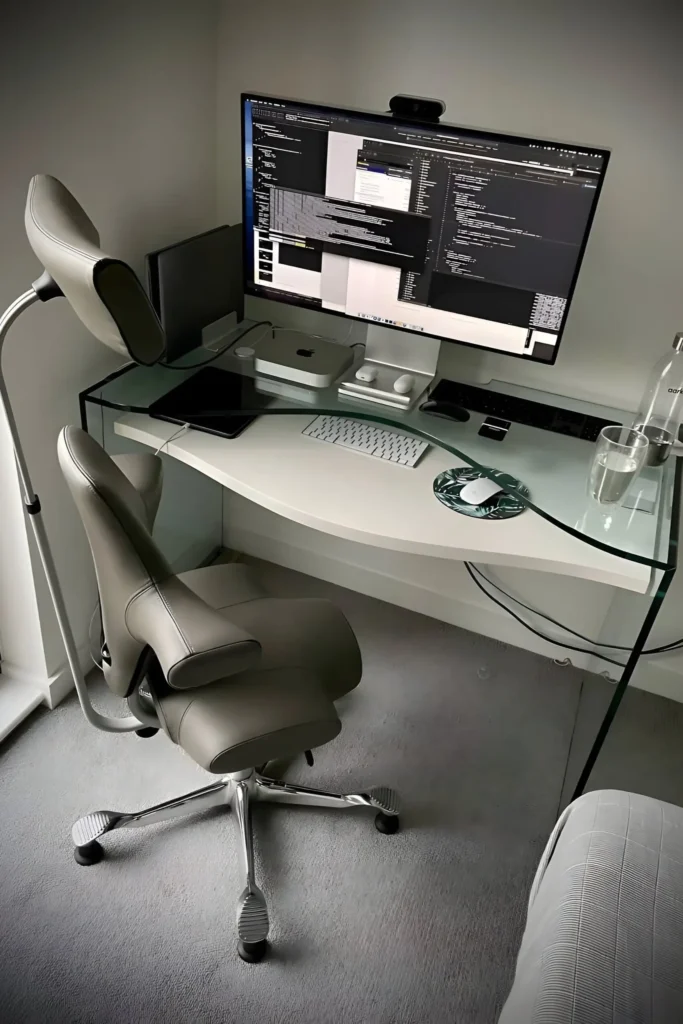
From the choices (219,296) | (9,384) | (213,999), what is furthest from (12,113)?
(213,999)

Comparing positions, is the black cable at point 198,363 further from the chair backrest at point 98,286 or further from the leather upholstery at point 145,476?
the chair backrest at point 98,286

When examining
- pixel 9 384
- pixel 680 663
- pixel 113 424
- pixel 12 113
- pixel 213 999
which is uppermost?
pixel 12 113

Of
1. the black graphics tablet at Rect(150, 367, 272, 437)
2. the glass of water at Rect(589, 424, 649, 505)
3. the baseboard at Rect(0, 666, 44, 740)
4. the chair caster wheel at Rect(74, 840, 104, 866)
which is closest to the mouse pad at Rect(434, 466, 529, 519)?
the glass of water at Rect(589, 424, 649, 505)

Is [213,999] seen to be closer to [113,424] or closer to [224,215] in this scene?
[113,424]

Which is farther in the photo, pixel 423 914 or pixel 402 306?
pixel 402 306

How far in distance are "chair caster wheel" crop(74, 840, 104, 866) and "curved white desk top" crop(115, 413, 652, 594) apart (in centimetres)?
79

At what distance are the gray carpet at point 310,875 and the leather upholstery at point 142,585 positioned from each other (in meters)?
0.73

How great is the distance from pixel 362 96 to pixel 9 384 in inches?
39.6

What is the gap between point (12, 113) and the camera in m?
1.33

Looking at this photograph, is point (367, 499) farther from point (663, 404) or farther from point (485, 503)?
point (663, 404)

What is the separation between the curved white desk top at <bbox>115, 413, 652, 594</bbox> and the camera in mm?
1426

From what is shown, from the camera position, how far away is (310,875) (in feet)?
5.37

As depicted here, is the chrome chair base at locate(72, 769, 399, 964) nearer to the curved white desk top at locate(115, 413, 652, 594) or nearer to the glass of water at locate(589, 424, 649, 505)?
the curved white desk top at locate(115, 413, 652, 594)

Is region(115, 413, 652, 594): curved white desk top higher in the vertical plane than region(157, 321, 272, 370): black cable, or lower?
lower
